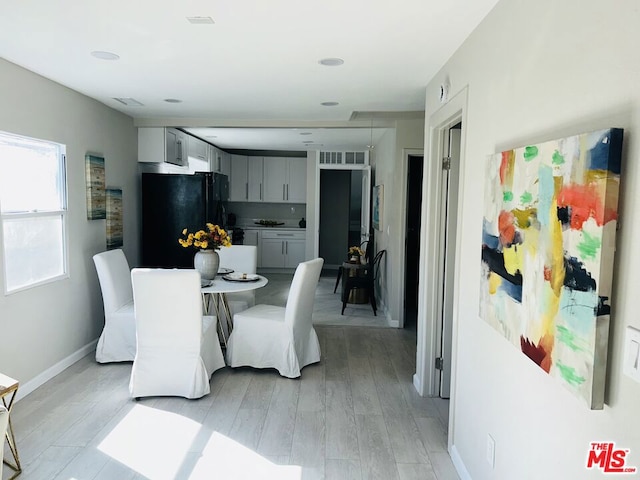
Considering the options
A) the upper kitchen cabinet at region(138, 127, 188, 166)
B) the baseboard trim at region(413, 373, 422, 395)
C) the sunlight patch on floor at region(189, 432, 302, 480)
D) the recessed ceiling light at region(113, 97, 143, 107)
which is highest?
the recessed ceiling light at region(113, 97, 143, 107)

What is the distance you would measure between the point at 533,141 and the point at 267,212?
26.5 feet

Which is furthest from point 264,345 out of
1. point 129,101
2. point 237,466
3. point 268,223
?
point 268,223

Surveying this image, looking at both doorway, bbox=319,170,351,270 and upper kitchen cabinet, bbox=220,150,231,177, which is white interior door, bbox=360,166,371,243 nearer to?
doorway, bbox=319,170,351,270

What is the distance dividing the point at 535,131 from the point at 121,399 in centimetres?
322

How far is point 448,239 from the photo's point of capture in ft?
11.4

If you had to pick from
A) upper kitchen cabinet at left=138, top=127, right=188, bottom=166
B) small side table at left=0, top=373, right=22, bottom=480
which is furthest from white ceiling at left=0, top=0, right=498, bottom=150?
small side table at left=0, top=373, right=22, bottom=480

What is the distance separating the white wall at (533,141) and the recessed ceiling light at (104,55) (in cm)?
214

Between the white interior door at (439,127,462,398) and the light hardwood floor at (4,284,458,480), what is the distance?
1.10ft

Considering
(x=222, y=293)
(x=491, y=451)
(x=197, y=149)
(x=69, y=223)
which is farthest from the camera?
(x=197, y=149)

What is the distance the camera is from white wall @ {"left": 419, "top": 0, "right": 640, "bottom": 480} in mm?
1181

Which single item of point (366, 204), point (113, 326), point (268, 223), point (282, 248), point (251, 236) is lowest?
point (113, 326)

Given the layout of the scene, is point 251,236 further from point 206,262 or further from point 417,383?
point 417,383

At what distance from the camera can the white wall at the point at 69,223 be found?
332 cm

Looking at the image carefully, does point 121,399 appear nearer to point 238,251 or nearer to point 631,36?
point 238,251
